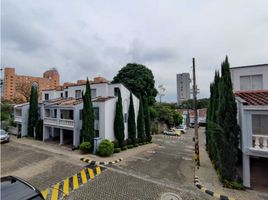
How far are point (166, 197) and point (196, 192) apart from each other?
177 cm

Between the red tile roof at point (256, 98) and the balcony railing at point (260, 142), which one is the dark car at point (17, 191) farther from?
the red tile roof at point (256, 98)

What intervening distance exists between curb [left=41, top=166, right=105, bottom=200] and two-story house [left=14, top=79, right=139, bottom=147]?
19.8 ft

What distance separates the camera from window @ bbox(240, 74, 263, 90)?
12.8 meters

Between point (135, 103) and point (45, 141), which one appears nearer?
point (45, 141)

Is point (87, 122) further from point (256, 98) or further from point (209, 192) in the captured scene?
point (256, 98)

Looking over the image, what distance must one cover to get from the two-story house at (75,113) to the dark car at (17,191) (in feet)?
40.2

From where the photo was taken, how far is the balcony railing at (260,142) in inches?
324

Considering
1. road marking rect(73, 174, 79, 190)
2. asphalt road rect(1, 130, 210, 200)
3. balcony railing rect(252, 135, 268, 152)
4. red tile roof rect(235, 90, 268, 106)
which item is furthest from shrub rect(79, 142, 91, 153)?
red tile roof rect(235, 90, 268, 106)

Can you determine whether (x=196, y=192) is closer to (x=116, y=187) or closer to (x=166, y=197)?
(x=166, y=197)

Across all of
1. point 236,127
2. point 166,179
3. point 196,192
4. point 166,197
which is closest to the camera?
point 166,197

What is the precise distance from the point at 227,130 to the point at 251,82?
6.64 metres

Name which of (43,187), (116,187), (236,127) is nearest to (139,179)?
(116,187)

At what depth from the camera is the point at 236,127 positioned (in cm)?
Answer: 912

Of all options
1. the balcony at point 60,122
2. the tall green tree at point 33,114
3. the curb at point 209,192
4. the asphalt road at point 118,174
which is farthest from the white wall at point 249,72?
the tall green tree at point 33,114
